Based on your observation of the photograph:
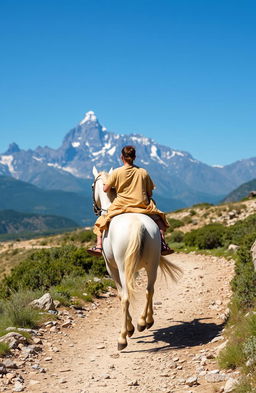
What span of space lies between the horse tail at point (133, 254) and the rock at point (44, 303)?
14.3 ft

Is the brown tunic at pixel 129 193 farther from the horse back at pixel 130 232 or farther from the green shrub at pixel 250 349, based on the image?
the green shrub at pixel 250 349

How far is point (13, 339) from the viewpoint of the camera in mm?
9125

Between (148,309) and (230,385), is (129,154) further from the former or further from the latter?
(230,385)

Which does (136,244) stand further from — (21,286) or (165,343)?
(21,286)

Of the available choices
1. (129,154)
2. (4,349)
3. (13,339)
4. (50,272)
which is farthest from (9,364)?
(50,272)

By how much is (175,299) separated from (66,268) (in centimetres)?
556

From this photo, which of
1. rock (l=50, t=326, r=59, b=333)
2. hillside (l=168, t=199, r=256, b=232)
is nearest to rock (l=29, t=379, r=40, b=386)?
rock (l=50, t=326, r=59, b=333)

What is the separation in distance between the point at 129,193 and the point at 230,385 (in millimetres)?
4650

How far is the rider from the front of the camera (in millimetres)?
9352

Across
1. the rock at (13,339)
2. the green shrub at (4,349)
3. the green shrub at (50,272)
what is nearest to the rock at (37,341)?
the rock at (13,339)

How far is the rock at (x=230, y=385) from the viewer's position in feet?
19.2

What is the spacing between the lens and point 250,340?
22.1ft

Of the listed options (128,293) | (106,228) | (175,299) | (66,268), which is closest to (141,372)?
(128,293)

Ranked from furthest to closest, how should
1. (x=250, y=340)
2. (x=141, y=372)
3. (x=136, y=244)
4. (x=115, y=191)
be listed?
(x=115, y=191)
(x=136, y=244)
(x=141, y=372)
(x=250, y=340)
